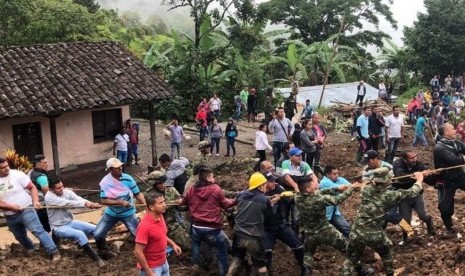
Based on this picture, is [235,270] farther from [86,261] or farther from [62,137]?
[62,137]

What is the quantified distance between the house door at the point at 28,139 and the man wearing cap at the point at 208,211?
10338mm

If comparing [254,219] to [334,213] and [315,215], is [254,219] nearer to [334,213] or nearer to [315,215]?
[315,215]

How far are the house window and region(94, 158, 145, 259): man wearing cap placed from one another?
10.0 metres

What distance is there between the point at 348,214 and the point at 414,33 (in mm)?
25126

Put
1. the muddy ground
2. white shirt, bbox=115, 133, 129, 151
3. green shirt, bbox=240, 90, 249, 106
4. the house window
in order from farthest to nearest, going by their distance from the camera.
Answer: green shirt, bbox=240, 90, 249, 106 → the house window → white shirt, bbox=115, 133, 129, 151 → the muddy ground

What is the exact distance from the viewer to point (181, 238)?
8875 millimetres

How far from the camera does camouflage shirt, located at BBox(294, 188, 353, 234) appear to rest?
758 cm

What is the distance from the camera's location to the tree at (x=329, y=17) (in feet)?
134

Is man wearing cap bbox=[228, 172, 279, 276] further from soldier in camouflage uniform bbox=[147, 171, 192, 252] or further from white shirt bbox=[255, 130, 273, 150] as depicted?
white shirt bbox=[255, 130, 273, 150]

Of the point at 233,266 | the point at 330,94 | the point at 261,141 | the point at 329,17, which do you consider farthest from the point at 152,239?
the point at 329,17

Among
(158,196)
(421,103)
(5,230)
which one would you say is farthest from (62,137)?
A: (421,103)

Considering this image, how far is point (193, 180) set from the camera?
9445mm

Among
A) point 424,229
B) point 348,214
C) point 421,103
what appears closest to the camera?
point 424,229

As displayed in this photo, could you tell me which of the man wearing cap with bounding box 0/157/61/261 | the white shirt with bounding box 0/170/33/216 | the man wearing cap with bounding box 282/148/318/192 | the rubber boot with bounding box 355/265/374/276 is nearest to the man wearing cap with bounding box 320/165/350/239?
the rubber boot with bounding box 355/265/374/276
